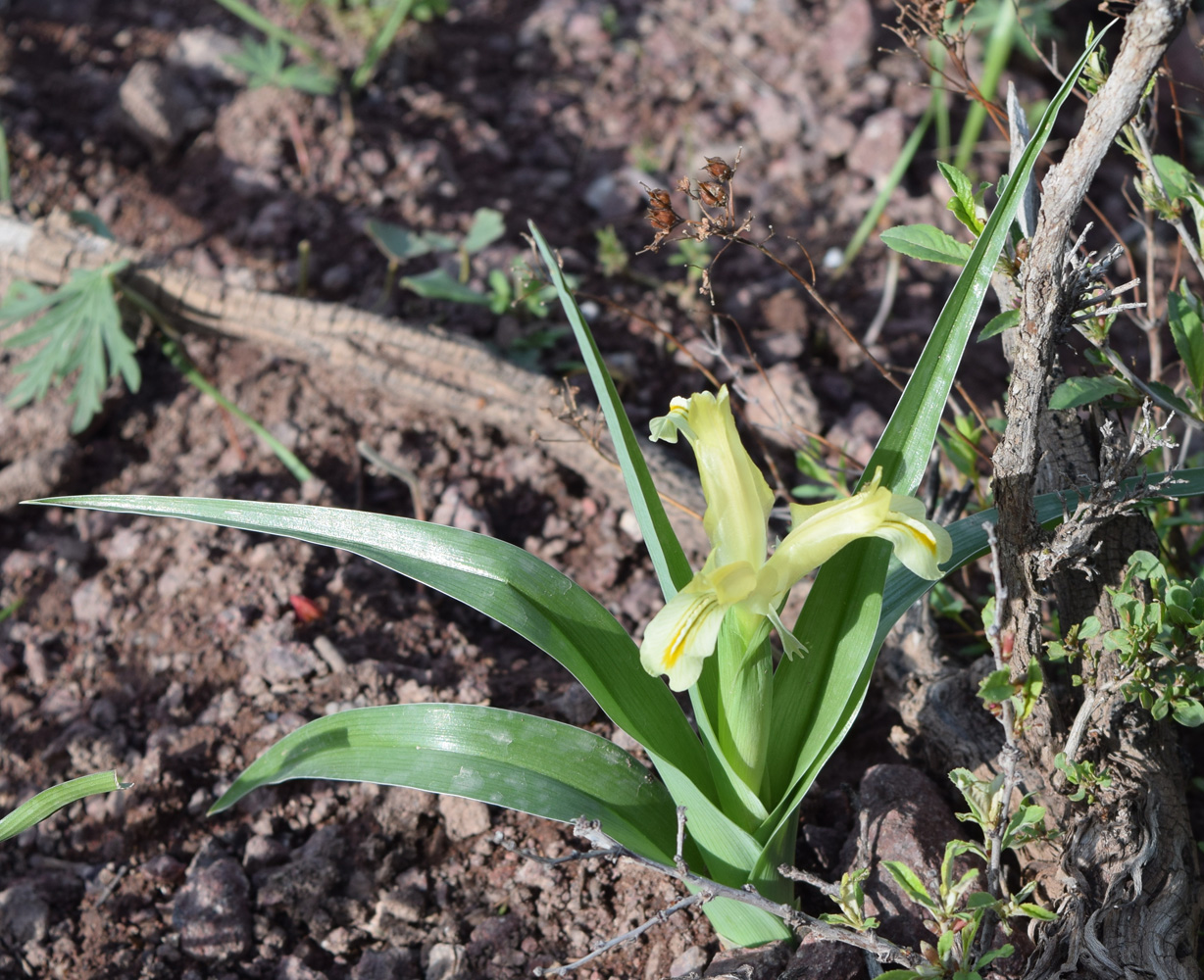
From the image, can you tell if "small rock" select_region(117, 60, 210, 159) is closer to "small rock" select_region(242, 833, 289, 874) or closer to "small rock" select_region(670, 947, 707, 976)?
"small rock" select_region(242, 833, 289, 874)

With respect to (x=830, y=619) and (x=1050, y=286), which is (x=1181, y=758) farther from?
(x=1050, y=286)

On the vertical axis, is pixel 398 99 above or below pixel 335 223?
above

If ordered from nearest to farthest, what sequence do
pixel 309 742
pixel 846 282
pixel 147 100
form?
pixel 309 742 → pixel 846 282 → pixel 147 100

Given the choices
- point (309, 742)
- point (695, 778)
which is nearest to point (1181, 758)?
point (695, 778)

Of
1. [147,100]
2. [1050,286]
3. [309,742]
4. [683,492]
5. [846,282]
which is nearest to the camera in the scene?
[1050,286]

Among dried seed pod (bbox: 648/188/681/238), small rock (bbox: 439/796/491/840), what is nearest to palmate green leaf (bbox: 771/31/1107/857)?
dried seed pod (bbox: 648/188/681/238)

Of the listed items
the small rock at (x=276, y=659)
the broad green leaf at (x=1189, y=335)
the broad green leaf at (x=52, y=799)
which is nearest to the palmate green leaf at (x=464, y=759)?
the broad green leaf at (x=52, y=799)
